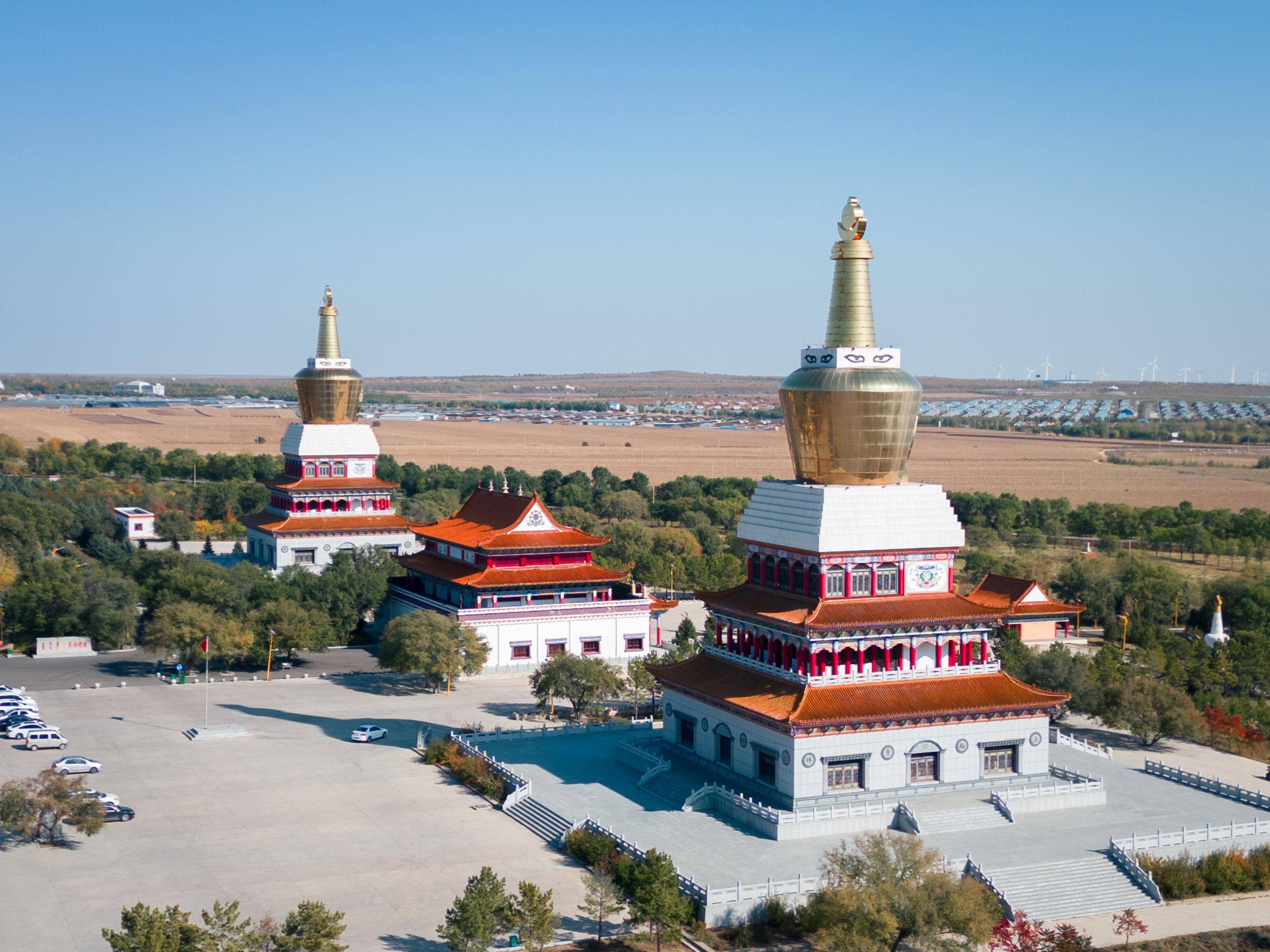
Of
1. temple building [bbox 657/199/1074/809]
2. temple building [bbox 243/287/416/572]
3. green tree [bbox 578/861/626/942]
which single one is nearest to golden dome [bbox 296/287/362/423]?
temple building [bbox 243/287/416/572]

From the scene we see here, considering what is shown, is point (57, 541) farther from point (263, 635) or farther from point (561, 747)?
point (561, 747)

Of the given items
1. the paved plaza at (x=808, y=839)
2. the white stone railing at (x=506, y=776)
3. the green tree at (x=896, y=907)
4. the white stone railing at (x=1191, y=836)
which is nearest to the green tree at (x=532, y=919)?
the paved plaza at (x=808, y=839)

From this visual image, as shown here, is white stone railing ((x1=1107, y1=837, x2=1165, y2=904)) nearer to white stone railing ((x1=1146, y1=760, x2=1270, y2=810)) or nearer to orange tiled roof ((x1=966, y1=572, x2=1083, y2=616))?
white stone railing ((x1=1146, y1=760, x2=1270, y2=810))

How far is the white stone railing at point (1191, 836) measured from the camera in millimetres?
39250

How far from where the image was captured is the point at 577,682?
55.4 meters

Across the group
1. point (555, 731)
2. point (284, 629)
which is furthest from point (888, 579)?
point (284, 629)

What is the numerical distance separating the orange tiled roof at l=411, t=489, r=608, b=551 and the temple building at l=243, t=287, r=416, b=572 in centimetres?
918

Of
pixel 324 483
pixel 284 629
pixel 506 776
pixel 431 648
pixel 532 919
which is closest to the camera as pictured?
pixel 532 919

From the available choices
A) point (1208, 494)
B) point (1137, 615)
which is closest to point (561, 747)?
point (1137, 615)

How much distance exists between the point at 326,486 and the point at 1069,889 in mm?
54917

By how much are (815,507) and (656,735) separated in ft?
36.9

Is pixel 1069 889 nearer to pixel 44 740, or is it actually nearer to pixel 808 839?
A: pixel 808 839

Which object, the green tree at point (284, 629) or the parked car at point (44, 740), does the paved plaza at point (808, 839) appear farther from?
the green tree at point (284, 629)

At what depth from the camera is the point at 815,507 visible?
144 feet
